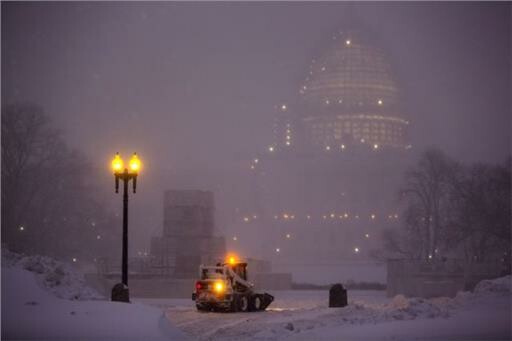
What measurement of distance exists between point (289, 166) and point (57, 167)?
114 m

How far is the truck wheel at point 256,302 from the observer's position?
85.3ft

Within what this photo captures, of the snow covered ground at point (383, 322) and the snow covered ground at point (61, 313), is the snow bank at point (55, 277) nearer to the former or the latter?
the snow covered ground at point (61, 313)

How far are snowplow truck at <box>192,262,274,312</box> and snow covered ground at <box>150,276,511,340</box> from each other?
3.07 ft

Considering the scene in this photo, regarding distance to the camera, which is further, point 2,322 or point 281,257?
point 281,257

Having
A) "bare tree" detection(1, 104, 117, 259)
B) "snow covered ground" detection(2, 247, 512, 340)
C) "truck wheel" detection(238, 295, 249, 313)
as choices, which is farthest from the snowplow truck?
"bare tree" detection(1, 104, 117, 259)

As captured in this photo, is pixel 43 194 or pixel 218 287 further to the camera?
pixel 43 194

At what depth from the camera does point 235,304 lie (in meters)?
25.2

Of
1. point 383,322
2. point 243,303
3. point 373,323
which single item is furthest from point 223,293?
point 383,322

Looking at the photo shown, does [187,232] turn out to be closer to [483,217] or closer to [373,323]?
[483,217]

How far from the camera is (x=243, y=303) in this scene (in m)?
25.7

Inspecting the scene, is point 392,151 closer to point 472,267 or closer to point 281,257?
point 281,257

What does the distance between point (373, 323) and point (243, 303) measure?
8.12 meters

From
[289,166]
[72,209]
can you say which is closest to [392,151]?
[289,166]

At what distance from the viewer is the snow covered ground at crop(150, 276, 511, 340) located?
16.3 metres
